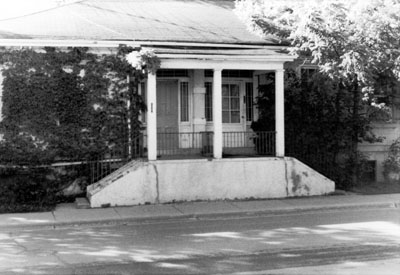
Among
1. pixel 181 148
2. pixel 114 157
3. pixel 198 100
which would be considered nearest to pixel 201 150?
pixel 181 148

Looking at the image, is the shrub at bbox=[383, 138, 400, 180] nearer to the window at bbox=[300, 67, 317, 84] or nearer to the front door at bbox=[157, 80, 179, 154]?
the window at bbox=[300, 67, 317, 84]

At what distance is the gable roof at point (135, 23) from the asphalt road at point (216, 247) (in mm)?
5808

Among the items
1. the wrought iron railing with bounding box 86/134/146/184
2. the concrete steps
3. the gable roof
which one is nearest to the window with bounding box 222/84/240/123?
the gable roof

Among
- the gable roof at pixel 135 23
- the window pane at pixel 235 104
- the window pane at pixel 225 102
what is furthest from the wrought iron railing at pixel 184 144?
the gable roof at pixel 135 23

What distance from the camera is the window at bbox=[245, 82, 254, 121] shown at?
1720 cm

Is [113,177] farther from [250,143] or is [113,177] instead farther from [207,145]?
[250,143]

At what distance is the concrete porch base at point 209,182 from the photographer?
42.0 ft

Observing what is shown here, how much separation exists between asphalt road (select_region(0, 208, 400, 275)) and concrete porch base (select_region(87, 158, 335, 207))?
1981mm

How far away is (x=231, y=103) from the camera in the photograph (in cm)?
1706

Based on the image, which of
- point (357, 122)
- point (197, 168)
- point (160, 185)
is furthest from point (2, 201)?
point (357, 122)

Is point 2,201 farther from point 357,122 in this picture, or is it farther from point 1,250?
point 357,122

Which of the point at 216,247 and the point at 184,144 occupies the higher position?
the point at 184,144

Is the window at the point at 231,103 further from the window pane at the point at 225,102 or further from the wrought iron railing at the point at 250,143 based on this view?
the wrought iron railing at the point at 250,143

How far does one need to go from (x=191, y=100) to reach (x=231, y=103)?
1.55m
